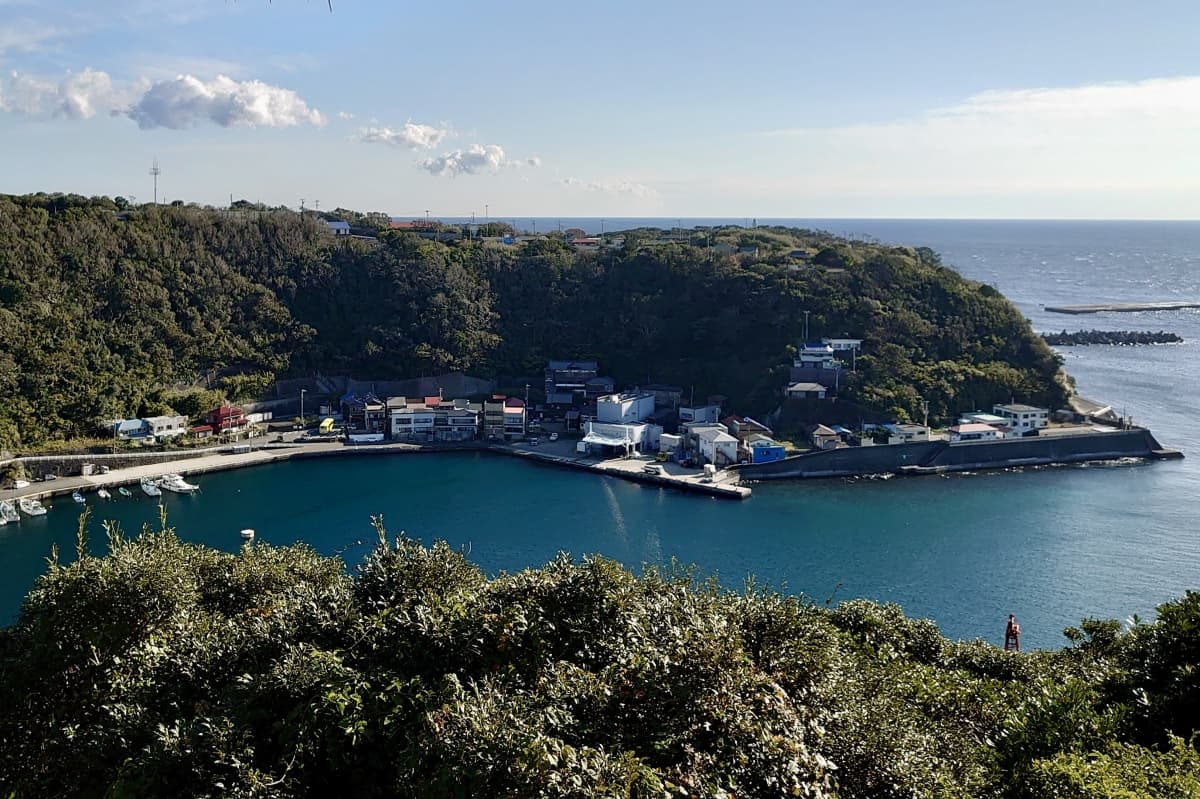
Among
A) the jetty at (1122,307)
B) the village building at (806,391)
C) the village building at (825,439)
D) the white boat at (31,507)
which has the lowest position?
the white boat at (31,507)

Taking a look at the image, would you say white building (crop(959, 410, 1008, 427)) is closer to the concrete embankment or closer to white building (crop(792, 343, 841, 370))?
white building (crop(792, 343, 841, 370))

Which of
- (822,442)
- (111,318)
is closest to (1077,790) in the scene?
(822,442)

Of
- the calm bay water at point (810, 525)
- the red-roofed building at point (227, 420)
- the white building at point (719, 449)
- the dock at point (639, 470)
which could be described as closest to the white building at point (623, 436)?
the dock at point (639, 470)

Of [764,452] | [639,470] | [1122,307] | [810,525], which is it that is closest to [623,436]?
[639,470]

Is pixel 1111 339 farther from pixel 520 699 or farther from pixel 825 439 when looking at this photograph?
pixel 520 699

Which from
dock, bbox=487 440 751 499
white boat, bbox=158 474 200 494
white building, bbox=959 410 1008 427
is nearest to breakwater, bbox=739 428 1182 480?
white building, bbox=959 410 1008 427

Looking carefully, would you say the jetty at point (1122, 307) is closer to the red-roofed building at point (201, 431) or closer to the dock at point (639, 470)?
the dock at point (639, 470)
